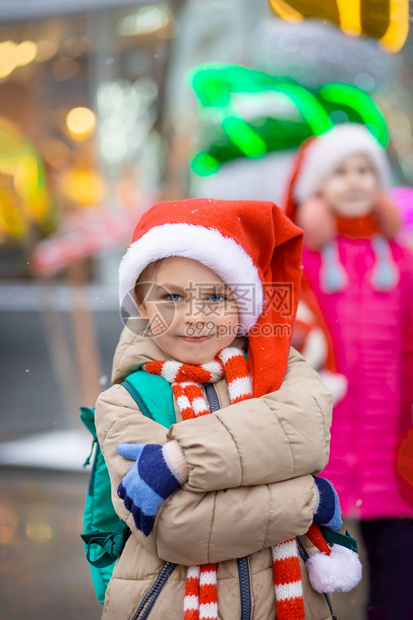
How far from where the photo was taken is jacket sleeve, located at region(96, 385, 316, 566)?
3.03 ft

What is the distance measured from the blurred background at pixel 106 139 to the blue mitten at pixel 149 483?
64cm

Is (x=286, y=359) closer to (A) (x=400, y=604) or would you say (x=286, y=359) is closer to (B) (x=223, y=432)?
(B) (x=223, y=432)

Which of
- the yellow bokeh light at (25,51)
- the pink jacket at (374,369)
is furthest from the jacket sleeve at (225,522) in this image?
the yellow bokeh light at (25,51)

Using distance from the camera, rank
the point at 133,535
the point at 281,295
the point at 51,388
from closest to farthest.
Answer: the point at 133,535
the point at 281,295
the point at 51,388

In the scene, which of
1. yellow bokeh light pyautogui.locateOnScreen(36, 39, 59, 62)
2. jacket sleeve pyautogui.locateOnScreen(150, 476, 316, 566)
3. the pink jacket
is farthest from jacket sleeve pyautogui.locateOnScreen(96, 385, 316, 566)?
yellow bokeh light pyautogui.locateOnScreen(36, 39, 59, 62)

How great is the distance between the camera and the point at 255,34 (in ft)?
9.27

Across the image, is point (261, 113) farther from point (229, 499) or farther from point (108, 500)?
point (229, 499)

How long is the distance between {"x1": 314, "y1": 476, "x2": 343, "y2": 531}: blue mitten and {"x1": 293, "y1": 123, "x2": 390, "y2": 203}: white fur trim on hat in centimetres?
88

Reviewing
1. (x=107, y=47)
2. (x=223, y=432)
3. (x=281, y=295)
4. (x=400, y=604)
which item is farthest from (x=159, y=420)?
(x=107, y=47)

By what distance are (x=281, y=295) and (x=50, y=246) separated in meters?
2.62

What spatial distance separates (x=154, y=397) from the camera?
1060 mm

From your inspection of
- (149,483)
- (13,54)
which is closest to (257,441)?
(149,483)

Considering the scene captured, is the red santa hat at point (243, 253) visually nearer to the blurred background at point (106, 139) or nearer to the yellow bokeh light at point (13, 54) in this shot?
the blurred background at point (106, 139)

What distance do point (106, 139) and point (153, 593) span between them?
4.88 m
